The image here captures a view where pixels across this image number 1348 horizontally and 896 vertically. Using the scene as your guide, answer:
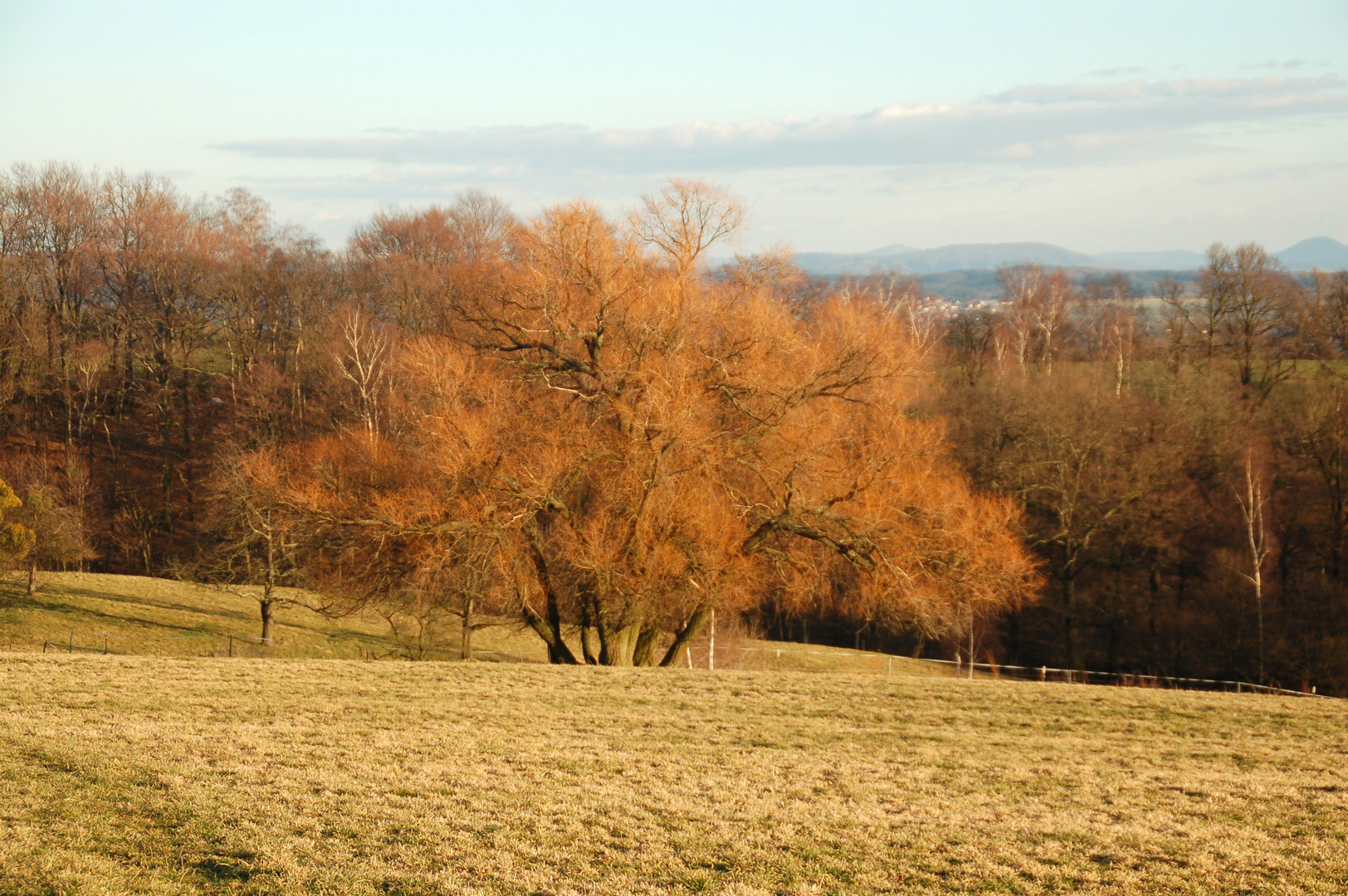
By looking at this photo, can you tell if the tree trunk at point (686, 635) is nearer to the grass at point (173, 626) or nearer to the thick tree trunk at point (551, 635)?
the thick tree trunk at point (551, 635)

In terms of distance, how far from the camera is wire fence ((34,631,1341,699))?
2595cm

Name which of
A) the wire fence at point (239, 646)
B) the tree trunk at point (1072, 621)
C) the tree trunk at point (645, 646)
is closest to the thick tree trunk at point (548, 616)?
the tree trunk at point (645, 646)

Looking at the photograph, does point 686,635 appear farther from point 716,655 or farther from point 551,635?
point 716,655

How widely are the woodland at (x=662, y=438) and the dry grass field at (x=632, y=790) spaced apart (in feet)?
19.7

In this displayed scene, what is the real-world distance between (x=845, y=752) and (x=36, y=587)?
30.7 metres

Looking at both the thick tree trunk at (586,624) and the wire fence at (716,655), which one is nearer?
the thick tree trunk at (586,624)

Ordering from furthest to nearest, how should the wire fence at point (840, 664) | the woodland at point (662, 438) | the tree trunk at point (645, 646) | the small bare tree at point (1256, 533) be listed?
the small bare tree at point (1256, 533) < the wire fence at point (840, 664) < the tree trunk at point (645, 646) < the woodland at point (662, 438)

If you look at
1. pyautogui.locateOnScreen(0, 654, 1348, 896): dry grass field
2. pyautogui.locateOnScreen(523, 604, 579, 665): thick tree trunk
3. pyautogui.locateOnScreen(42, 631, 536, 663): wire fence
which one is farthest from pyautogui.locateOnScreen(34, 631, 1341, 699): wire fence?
pyautogui.locateOnScreen(0, 654, 1348, 896): dry grass field

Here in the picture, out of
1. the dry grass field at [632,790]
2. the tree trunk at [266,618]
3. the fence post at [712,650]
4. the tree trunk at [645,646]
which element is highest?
the dry grass field at [632,790]

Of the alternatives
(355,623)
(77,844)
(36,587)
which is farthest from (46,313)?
(77,844)

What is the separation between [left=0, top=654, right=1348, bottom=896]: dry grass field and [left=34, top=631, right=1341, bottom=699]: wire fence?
9.98m

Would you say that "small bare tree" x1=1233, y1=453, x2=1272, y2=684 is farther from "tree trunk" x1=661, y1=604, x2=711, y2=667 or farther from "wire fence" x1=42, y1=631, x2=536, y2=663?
"wire fence" x1=42, y1=631, x2=536, y2=663

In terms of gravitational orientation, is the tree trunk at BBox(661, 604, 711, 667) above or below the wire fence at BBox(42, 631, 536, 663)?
above

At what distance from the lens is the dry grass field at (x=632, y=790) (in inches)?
245
